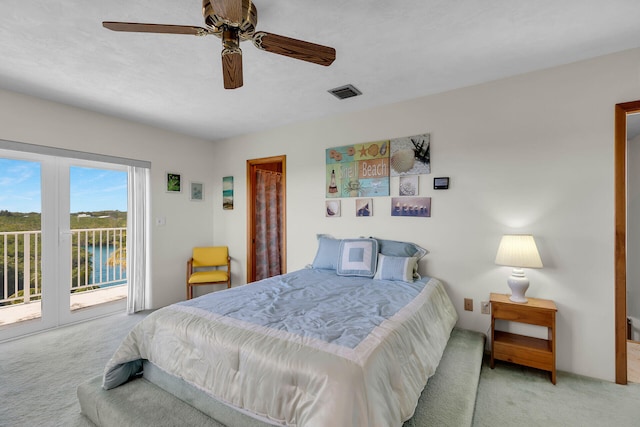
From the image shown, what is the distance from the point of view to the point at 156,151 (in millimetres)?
3838

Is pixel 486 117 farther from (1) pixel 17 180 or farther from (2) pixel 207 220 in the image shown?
(1) pixel 17 180

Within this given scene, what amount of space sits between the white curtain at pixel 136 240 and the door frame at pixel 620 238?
4835 mm

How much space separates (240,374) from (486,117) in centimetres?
284

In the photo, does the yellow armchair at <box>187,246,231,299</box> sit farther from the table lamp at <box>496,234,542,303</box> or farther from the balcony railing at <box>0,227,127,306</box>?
the table lamp at <box>496,234,542,303</box>

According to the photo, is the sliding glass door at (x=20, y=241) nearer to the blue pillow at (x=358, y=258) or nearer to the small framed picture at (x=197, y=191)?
the small framed picture at (x=197, y=191)

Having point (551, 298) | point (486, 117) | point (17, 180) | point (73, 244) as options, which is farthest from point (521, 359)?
point (17, 180)

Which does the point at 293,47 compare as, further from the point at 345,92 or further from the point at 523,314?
the point at 523,314

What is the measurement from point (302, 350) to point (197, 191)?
3.74 metres

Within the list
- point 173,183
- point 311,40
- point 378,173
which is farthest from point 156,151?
point 378,173

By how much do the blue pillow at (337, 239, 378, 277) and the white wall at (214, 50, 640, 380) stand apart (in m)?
0.31

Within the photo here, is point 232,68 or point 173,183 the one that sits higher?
point 232,68

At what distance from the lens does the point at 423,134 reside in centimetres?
289

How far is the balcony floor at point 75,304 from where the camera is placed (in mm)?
3113

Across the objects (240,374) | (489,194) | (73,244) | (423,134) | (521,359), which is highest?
(423,134)
